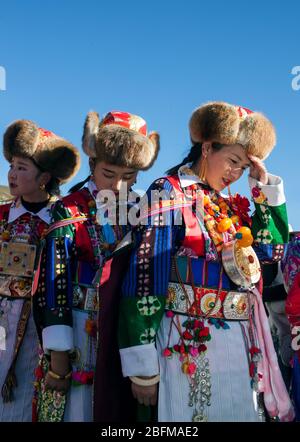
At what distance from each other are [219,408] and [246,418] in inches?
6.1

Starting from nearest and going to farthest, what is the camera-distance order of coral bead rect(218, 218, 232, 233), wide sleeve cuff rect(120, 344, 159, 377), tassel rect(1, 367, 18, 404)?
wide sleeve cuff rect(120, 344, 159, 377), coral bead rect(218, 218, 232, 233), tassel rect(1, 367, 18, 404)

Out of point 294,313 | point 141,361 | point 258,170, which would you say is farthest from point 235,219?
point 141,361

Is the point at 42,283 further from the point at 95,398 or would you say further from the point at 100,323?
the point at 95,398

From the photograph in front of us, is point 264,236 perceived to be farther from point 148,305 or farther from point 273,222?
point 148,305

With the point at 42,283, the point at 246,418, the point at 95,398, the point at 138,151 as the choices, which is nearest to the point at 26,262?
the point at 42,283

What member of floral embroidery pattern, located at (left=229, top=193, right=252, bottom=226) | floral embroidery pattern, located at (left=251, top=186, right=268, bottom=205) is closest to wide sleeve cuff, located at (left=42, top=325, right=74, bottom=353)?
floral embroidery pattern, located at (left=229, top=193, right=252, bottom=226)

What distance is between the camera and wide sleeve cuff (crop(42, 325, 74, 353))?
3199mm

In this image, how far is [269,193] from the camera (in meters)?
3.28

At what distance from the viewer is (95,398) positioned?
116 inches

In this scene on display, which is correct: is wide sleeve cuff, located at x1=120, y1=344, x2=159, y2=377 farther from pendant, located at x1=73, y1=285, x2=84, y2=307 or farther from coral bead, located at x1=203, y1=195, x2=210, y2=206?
coral bead, located at x1=203, y1=195, x2=210, y2=206

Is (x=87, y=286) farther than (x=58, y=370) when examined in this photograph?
Yes

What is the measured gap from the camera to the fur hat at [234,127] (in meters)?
3.23

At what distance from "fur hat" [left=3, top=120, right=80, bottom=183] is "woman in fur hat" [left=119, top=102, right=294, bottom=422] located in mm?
1294

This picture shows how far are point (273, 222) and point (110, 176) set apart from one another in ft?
3.60
